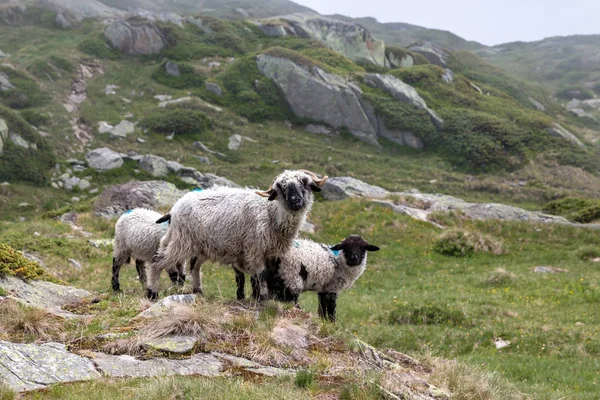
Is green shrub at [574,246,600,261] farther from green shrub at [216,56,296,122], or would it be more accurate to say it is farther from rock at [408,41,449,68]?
rock at [408,41,449,68]

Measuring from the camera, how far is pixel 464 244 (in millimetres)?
24828

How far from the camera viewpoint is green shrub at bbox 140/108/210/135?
5153cm

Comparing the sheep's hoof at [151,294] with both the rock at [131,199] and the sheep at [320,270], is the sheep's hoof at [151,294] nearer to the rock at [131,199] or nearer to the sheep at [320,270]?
the sheep at [320,270]

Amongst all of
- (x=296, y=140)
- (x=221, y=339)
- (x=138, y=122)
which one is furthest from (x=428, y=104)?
(x=221, y=339)

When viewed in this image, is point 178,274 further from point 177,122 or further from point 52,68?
point 52,68

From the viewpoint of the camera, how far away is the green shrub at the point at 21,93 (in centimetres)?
5044

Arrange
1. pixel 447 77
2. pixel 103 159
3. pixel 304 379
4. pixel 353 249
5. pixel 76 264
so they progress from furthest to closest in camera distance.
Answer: pixel 447 77, pixel 103 159, pixel 76 264, pixel 353 249, pixel 304 379

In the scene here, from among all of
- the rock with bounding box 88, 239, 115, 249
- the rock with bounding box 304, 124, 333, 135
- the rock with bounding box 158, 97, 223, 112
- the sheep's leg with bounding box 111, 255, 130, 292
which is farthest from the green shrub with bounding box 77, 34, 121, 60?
the sheep's leg with bounding box 111, 255, 130, 292

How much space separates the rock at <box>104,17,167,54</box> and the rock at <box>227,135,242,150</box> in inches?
1035

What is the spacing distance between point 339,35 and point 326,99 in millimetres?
35317

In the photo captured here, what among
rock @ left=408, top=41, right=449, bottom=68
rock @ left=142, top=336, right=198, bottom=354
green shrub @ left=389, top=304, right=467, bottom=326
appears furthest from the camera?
rock @ left=408, top=41, right=449, bottom=68

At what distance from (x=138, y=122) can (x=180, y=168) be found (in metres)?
15.5

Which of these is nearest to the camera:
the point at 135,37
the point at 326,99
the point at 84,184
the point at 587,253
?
the point at 587,253

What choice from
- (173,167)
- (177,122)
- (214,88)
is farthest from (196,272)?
(214,88)
